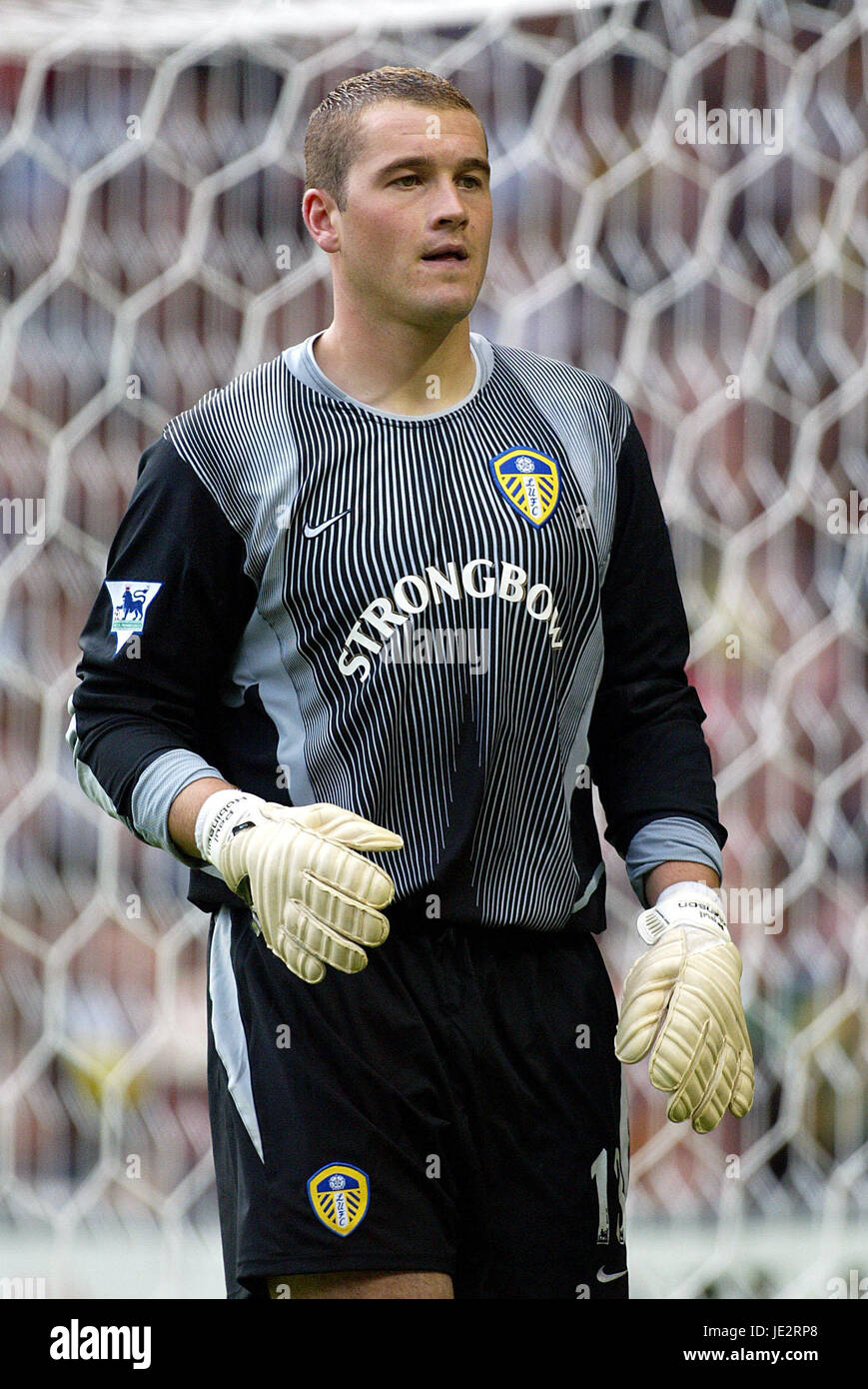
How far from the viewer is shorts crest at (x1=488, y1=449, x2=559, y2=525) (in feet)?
3.35

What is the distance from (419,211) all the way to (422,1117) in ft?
1.75

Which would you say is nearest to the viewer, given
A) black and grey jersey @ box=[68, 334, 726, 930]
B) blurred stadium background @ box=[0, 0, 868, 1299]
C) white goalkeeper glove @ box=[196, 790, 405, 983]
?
white goalkeeper glove @ box=[196, 790, 405, 983]

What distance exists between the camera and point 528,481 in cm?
103

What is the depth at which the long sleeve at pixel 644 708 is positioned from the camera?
3.43 ft

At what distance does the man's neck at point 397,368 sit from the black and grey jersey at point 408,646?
0.02 m

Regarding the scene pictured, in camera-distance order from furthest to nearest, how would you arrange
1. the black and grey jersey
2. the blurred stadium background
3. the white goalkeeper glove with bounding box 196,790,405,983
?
the blurred stadium background → the black and grey jersey → the white goalkeeper glove with bounding box 196,790,405,983

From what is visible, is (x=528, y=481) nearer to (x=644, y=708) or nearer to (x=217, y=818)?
(x=644, y=708)

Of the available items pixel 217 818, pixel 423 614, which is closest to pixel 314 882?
pixel 217 818

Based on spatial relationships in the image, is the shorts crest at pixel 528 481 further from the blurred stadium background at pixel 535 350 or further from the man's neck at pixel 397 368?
the blurred stadium background at pixel 535 350

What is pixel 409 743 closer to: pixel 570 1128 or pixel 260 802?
pixel 260 802

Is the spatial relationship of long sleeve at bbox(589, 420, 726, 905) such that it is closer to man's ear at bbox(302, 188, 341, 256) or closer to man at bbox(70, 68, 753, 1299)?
man at bbox(70, 68, 753, 1299)

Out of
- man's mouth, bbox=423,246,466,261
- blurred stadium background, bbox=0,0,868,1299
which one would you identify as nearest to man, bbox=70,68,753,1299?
man's mouth, bbox=423,246,466,261
